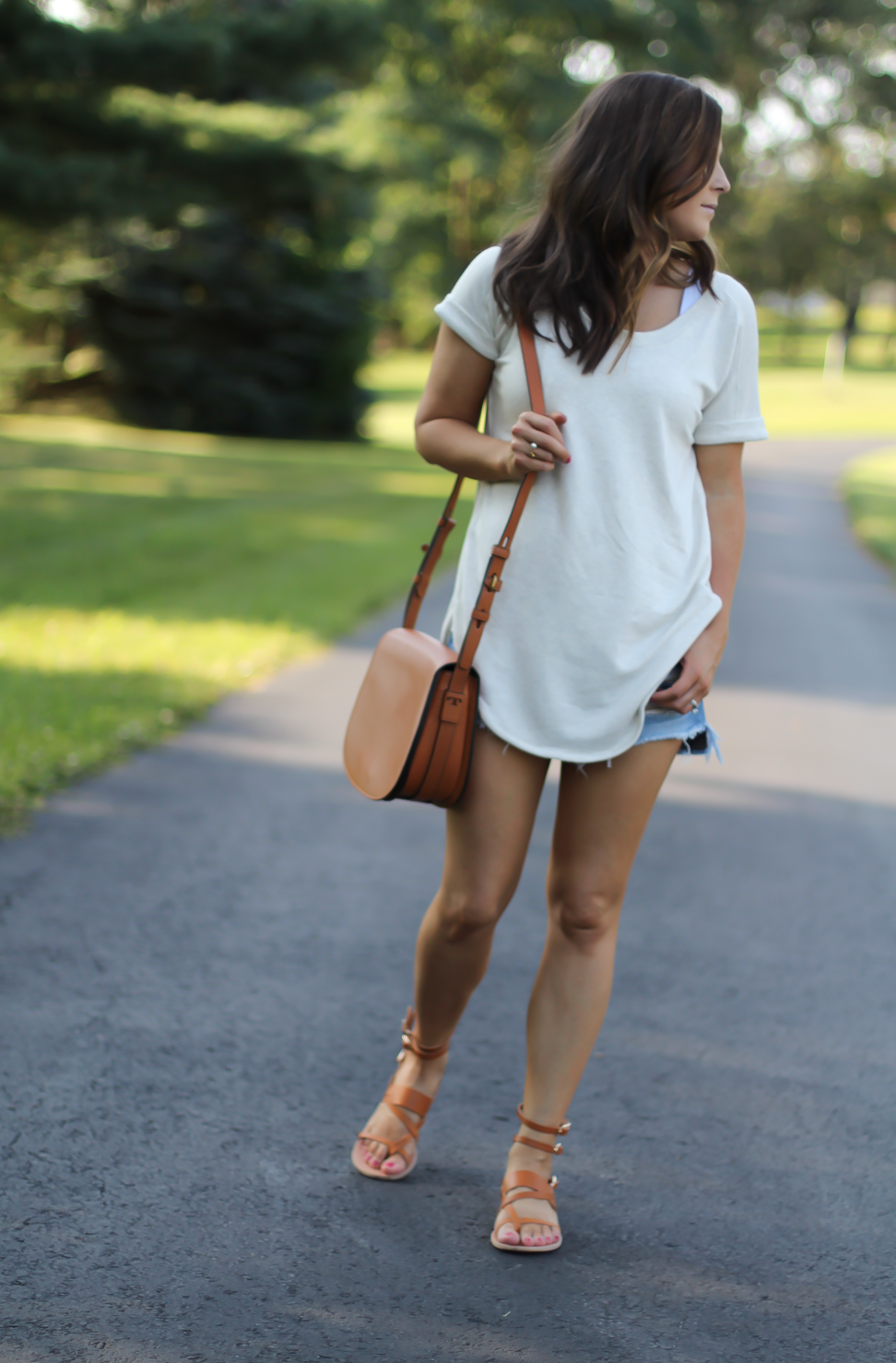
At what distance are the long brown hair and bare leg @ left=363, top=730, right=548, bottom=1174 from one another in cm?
74

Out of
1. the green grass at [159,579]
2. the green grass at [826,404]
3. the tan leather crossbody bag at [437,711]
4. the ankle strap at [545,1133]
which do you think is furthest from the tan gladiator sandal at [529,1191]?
the green grass at [826,404]

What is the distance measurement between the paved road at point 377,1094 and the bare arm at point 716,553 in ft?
3.45

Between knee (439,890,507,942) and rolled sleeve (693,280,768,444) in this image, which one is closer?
rolled sleeve (693,280,768,444)

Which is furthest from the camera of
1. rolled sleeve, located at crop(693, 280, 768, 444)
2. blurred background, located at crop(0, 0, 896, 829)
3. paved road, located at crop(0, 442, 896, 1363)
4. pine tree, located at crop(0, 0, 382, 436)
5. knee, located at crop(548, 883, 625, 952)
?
pine tree, located at crop(0, 0, 382, 436)

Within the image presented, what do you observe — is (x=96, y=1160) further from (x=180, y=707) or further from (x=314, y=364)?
(x=314, y=364)

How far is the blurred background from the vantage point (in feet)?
27.9

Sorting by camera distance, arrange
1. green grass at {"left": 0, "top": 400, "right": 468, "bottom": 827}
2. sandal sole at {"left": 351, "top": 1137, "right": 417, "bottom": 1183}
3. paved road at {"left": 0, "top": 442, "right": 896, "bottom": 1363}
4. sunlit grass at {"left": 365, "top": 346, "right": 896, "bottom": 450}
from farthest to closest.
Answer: sunlit grass at {"left": 365, "top": 346, "right": 896, "bottom": 450} → green grass at {"left": 0, "top": 400, "right": 468, "bottom": 827} → sandal sole at {"left": 351, "top": 1137, "right": 417, "bottom": 1183} → paved road at {"left": 0, "top": 442, "right": 896, "bottom": 1363}

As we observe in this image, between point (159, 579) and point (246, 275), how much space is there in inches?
619

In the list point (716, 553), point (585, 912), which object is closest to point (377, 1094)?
point (585, 912)

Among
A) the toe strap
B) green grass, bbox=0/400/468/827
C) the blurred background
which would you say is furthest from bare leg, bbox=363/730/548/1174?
green grass, bbox=0/400/468/827

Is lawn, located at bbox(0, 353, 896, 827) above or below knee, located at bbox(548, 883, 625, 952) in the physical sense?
below

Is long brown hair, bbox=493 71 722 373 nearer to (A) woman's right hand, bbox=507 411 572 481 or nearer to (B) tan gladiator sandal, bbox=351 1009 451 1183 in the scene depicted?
(A) woman's right hand, bbox=507 411 572 481

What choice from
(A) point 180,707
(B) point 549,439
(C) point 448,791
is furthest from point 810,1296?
(A) point 180,707

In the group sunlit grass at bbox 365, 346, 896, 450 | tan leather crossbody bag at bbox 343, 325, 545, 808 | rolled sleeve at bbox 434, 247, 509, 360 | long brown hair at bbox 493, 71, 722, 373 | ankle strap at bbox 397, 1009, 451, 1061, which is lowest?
sunlit grass at bbox 365, 346, 896, 450
